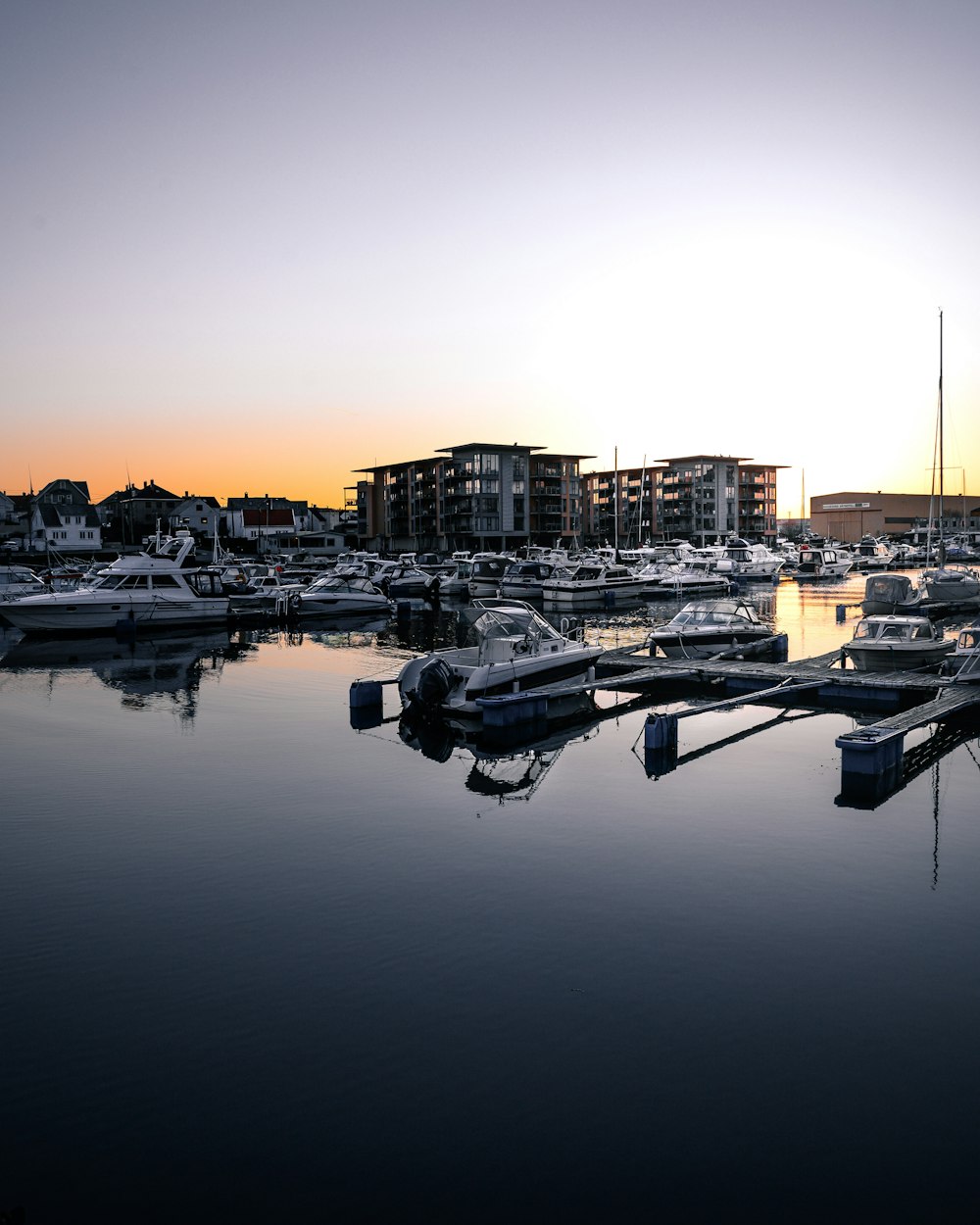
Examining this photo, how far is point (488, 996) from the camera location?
424 inches

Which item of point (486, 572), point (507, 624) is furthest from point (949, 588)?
point (507, 624)

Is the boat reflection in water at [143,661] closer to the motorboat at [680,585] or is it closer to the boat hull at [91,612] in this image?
the boat hull at [91,612]

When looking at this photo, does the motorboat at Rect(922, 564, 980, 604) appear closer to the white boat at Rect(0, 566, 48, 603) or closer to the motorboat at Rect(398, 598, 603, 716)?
the motorboat at Rect(398, 598, 603, 716)

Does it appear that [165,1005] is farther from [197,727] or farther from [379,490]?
[379,490]

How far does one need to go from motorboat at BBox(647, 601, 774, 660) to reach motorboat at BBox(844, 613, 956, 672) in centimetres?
470

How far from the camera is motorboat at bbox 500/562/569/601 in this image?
68875mm

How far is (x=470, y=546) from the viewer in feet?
445

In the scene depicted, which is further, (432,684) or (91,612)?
(91,612)

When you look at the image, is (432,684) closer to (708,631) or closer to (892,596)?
(708,631)

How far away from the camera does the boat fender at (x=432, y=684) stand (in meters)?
24.8

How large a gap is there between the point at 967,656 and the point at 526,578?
46.5m

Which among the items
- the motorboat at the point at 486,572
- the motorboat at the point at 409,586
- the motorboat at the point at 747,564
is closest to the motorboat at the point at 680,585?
the motorboat at the point at 486,572

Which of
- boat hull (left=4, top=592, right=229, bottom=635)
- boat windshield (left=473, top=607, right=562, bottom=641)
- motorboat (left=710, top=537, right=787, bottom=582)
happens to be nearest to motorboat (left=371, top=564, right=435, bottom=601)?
boat hull (left=4, top=592, right=229, bottom=635)

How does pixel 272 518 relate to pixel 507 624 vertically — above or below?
above
